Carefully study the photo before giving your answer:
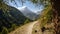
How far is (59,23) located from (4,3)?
3125mm

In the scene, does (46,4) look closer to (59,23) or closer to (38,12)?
(38,12)

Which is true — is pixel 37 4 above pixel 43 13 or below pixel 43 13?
above

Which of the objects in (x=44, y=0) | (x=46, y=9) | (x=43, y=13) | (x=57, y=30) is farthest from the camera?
(x=43, y=13)

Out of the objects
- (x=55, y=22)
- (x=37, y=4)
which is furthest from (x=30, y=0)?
(x=55, y=22)

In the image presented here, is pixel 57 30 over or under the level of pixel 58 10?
under

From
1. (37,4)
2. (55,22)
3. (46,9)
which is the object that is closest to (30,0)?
(37,4)

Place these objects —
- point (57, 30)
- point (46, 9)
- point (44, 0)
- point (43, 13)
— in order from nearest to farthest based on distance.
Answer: point (57, 30)
point (44, 0)
point (46, 9)
point (43, 13)

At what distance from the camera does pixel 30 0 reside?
10859 millimetres

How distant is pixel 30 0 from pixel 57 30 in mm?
2335

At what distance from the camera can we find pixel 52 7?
34.6 ft

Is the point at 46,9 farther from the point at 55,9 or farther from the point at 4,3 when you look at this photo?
the point at 4,3

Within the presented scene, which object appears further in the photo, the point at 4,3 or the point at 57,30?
the point at 4,3

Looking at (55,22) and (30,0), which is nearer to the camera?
(55,22)

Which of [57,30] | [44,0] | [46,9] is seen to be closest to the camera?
[57,30]
